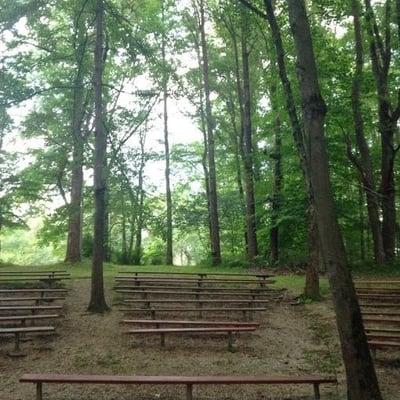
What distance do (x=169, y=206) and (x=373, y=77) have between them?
10823mm

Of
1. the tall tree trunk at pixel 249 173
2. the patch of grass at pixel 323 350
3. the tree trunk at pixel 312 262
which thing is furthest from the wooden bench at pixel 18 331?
the tall tree trunk at pixel 249 173

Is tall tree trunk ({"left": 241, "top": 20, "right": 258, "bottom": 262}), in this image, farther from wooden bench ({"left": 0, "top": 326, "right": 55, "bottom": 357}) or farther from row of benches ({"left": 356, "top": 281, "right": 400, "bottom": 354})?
wooden bench ({"left": 0, "top": 326, "right": 55, "bottom": 357})

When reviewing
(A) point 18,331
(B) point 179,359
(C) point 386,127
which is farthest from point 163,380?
(C) point 386,127

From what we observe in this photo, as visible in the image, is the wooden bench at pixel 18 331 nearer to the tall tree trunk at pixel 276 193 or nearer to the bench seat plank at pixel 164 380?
the bench seat plank at pixel 164 380

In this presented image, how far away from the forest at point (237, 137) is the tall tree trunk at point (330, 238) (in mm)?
13

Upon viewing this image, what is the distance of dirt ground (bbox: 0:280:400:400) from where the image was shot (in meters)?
5.43

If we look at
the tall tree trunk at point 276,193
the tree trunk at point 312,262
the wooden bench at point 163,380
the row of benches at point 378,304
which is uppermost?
the tall tree trunk at point 276,193

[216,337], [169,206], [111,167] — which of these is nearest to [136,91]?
[111,167]

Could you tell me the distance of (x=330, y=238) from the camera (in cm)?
453

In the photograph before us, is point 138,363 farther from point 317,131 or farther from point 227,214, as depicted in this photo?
point 227,214

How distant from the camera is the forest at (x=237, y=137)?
219 inches

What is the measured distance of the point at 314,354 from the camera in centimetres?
689

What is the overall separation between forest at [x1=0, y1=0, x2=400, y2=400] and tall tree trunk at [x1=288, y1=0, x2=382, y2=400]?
0.04 feet

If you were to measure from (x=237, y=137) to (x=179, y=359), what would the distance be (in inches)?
713
